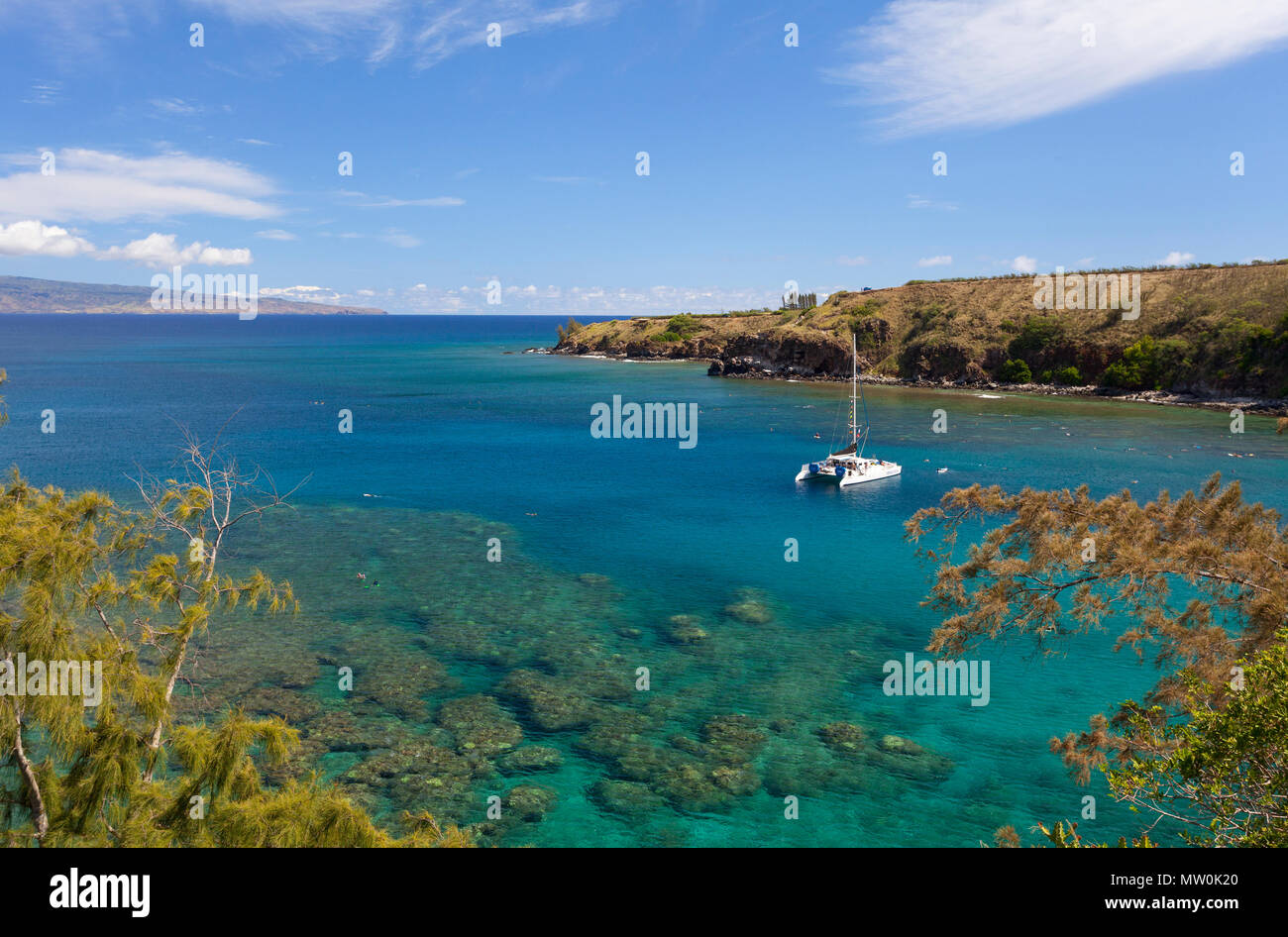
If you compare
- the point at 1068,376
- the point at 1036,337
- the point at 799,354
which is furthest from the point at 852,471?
the point at 799,354

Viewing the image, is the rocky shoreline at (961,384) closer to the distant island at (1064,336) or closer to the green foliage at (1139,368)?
the distant island at (1064,336)

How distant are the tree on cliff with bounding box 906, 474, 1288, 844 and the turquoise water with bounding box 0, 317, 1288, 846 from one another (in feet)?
19.0

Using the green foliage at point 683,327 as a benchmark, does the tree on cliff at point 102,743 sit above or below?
below

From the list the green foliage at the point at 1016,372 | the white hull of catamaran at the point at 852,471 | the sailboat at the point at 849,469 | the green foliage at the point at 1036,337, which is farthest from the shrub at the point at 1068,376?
the white hull of catamaran at the point at 852,471

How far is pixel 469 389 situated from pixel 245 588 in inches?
4672

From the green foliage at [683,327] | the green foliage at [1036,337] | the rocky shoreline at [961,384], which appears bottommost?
the rocky shoreline at [961,384]

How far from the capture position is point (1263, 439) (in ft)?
238

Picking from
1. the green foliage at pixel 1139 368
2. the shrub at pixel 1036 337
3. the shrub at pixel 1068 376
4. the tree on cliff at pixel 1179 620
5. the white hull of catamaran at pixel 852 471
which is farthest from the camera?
the shrub at pixel 1036 337

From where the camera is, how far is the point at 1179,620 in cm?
1817

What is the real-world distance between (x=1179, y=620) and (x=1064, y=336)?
387 feet

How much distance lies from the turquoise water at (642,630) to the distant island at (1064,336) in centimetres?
1915

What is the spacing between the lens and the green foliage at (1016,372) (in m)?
122
